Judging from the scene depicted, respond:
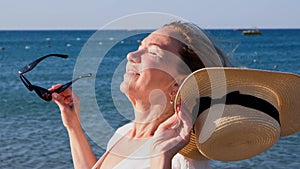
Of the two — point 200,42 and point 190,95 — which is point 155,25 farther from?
point 190,95

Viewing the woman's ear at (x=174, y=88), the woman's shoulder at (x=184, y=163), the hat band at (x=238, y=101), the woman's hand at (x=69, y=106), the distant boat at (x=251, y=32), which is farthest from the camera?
the distant boat at (x=251, y=32)

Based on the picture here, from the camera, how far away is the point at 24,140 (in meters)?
14.4

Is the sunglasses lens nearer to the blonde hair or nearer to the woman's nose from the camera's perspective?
the woman's nose

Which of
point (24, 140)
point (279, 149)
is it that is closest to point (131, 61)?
point (279, 149)

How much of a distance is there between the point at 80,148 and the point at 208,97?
980 millimetres

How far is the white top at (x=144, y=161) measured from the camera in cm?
254

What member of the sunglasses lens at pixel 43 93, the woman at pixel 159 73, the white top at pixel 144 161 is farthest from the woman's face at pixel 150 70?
the sunglasses lens at pixel 43 93

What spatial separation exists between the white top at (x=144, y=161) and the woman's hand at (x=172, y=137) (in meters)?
0.19

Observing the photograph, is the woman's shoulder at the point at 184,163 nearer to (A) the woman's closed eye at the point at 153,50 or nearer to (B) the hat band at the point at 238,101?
(B) the hat band at the point at 238,101

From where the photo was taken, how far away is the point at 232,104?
7.95ft

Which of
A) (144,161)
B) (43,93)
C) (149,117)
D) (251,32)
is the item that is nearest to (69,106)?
(43,93)

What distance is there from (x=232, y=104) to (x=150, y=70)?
374 millimetres

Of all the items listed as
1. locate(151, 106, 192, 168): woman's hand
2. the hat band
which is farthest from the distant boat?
locate(151, 106, 192, 168): woman's hand

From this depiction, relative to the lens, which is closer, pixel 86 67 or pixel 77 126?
pixel 86 67
